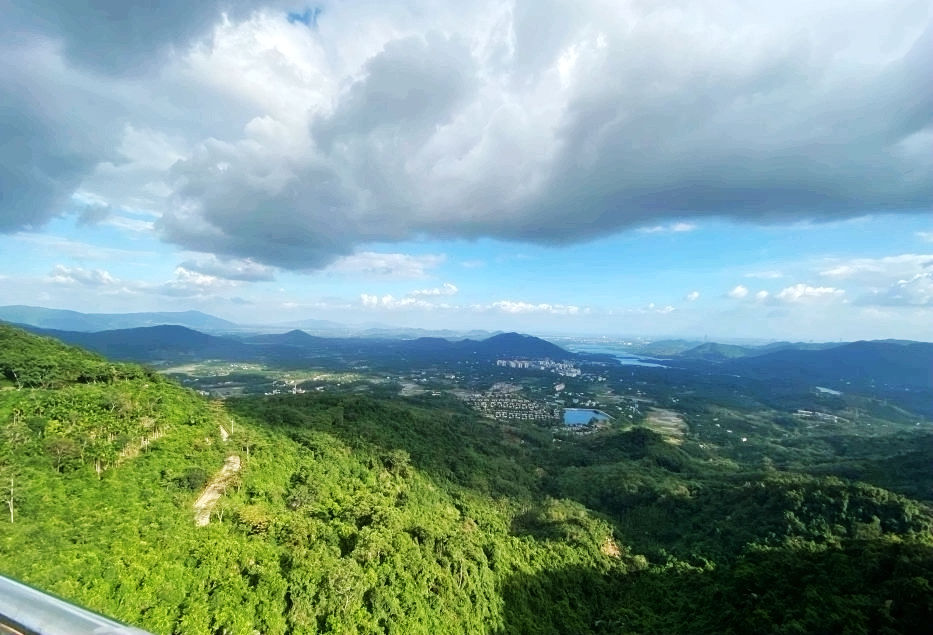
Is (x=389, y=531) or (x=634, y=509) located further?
(x=634, y=509)

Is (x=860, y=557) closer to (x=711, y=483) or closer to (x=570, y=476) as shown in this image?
(x=711, y=483)

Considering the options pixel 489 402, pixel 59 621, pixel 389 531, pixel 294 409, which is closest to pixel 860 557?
pixel 389 531

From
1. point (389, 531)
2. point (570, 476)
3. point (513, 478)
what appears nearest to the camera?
point (389, 531)

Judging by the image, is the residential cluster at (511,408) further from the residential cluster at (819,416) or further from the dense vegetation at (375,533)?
the residential cluster at (819,416)

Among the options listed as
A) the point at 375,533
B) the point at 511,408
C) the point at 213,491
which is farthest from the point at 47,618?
the point at 511,408

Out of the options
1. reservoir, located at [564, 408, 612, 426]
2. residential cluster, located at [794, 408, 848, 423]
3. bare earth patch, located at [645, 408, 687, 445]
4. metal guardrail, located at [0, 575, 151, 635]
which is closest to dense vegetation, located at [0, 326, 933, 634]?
metal guardrail, located at [0, 575, 151, 635]

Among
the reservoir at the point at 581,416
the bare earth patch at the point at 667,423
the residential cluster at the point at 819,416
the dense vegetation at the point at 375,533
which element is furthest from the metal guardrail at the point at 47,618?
the residential cluster at the point at 819,416

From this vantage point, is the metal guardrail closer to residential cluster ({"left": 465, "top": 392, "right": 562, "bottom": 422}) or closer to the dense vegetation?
the dense vegetation
